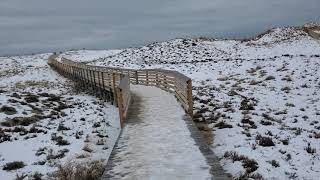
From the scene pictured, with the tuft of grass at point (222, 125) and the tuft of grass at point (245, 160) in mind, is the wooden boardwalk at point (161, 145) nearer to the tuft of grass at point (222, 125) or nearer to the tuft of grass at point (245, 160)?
the tuft of grass at point (245, 160)

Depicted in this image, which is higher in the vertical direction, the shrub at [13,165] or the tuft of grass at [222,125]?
the tuft of grass at [222,125]

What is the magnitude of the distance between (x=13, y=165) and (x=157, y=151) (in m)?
4.06

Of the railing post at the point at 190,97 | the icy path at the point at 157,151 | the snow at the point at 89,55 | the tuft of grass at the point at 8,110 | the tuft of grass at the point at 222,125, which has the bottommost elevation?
the snow at the point at 89,55

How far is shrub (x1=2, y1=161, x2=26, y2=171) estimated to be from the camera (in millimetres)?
11406

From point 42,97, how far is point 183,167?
670 inches

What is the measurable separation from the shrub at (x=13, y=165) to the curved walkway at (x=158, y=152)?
2706 millimetres

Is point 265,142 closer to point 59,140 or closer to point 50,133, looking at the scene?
point 59,140

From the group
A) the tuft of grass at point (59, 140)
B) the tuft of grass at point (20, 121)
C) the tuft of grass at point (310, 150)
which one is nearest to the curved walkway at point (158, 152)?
the tuft of grass at point (59, 140)

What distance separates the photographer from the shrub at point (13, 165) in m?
11.4

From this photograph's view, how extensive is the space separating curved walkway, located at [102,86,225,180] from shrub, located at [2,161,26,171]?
8.88 ft

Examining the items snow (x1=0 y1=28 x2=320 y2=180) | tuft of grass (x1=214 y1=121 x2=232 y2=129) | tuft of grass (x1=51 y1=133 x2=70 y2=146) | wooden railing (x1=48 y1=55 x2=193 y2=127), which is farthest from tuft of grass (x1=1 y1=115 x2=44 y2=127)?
tuft of grass (x1=214 y1=121 x2=232 y2=129)

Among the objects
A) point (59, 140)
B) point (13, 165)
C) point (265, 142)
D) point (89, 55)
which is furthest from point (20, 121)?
point (89, 55)

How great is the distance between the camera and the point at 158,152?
10453mm

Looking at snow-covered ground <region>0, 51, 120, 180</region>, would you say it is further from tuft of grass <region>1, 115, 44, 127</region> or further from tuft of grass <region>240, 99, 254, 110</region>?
tuft of grass <region>240, 99, 254, 110</region>
